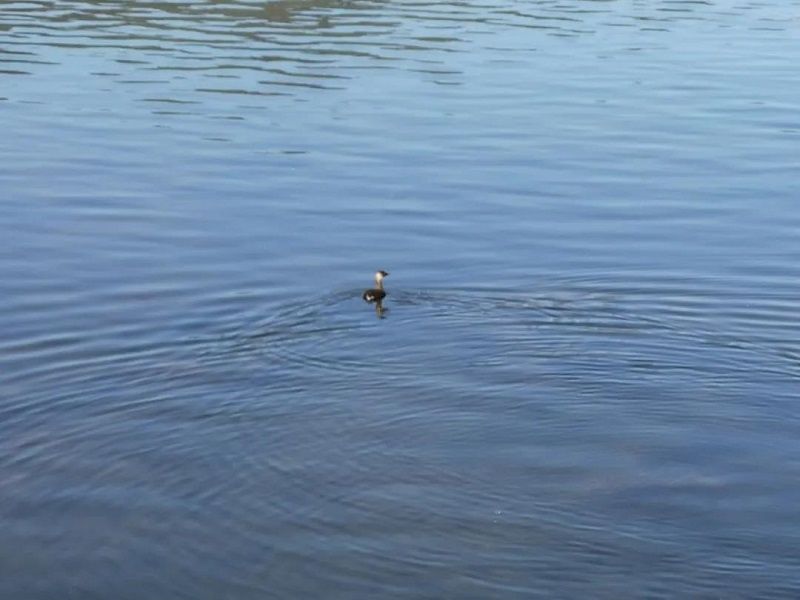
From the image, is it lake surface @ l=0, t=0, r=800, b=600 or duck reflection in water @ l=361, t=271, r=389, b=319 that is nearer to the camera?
lake surface @ l=0, t=0, r=800, b=600

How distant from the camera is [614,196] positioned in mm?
19703

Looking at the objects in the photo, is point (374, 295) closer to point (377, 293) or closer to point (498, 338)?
point (377, 293)

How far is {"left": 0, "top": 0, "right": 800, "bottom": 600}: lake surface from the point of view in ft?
34.0

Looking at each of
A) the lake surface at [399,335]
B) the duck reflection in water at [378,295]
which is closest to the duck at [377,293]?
the duck reflection in water at [378,295]

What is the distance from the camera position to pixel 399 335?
14297 millimetres

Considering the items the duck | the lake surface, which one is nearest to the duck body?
the duck

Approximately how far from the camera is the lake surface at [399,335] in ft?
34.0

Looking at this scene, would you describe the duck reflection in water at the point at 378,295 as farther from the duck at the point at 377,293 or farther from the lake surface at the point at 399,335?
the lake surface at the point at 399,335

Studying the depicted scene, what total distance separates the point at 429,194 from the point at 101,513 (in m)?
9.59

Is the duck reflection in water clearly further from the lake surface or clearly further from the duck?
the lake surface

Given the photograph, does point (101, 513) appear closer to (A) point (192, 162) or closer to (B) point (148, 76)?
(A) point (192, 162)

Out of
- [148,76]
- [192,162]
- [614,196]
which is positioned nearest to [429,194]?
[614,196]

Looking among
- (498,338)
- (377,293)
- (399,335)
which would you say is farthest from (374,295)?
(498,338)

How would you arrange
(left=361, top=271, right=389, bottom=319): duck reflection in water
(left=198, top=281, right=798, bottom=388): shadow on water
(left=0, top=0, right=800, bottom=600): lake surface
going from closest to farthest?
(left=0, top=0, right=800, bottom=600): lake surface < (left=198, top=281, right=798, bottom=388): shadow on water < (left=361, top=271, right=389, bottom=319): duck reflection in water
